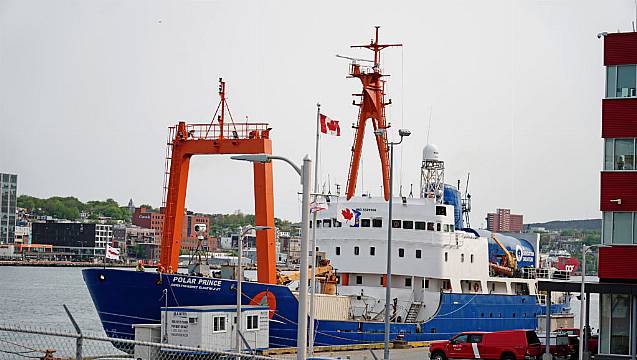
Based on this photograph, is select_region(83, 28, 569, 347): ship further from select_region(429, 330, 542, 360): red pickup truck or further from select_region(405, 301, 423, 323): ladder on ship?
select_region(429, 330, 542, 360): red pickup truck

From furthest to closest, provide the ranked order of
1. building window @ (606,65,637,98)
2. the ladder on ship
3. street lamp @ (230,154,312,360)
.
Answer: the ladder on ship
building window @ (606,65,637,98)
street lamp @ (230,154,312,360)

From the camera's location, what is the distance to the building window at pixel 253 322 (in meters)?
36.2

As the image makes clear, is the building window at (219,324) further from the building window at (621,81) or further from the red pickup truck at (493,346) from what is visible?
the building window at (621,81)

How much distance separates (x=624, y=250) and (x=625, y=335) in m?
2.54

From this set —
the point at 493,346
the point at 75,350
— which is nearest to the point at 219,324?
the point at 75,350

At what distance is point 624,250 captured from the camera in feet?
105

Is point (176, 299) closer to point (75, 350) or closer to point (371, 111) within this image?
point (75, 350)

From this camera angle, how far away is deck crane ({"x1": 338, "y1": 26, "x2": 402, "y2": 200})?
48.7 meters

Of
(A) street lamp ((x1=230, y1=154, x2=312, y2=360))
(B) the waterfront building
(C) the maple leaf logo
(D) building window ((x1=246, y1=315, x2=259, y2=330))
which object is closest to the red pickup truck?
(B) the waterfront building

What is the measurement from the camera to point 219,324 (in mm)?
34812

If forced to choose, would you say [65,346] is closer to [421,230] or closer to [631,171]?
[421,230]

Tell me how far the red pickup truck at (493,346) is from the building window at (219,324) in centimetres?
728

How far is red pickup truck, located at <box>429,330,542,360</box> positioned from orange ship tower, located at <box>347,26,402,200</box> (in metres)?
13.2

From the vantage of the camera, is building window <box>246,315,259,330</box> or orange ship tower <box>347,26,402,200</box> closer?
building window <box>246,315,259,330</box>
